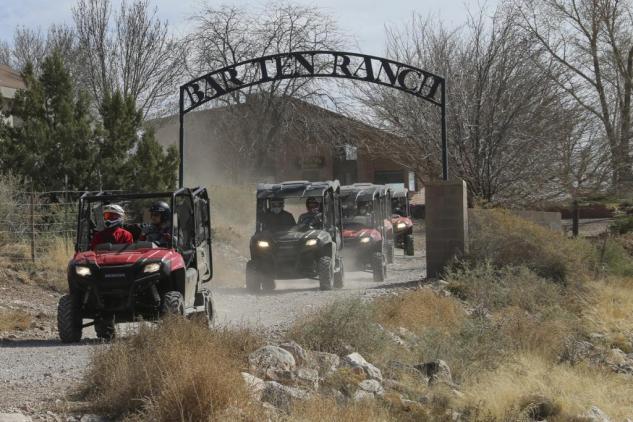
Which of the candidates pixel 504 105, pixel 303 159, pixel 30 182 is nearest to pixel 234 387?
pixel 30 182

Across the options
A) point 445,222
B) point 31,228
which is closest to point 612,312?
point 445,222

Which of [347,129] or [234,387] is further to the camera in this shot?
[347,129]

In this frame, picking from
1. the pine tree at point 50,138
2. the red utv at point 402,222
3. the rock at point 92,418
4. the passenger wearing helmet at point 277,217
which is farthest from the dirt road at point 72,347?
the red utv at point 402,222

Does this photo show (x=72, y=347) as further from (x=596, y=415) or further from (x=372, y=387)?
(x=596, y=415)

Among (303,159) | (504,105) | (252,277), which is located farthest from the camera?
(303,159)

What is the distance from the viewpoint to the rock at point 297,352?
10758mm

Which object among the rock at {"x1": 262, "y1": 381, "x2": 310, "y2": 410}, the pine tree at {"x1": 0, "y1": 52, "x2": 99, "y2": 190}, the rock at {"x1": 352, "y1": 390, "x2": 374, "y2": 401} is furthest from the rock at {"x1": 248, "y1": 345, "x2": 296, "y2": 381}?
the pine tree at {"x1": 0, "y1": 52, "x2": 99, "y2": 190}

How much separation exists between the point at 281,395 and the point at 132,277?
4002 millimetres

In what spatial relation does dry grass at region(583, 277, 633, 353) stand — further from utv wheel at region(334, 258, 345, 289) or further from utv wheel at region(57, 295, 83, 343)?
utv wheel at region(57, 295, 83, 343)

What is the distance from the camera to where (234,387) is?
8.55 metres

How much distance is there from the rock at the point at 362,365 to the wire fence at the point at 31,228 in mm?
11712

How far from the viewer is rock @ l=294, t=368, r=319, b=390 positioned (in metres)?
9.98

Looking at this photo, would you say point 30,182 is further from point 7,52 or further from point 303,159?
point 7,52

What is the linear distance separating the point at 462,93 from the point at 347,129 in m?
13.2
